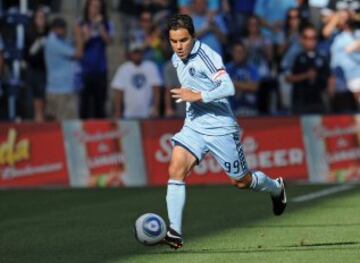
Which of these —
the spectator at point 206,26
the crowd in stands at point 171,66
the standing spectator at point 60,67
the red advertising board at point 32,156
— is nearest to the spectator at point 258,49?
the crowd in stands at point 171,66

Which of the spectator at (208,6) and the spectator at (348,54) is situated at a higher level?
the spectator at (208,6)

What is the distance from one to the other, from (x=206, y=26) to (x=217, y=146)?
8.29 m

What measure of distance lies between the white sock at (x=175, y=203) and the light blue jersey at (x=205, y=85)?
606mm

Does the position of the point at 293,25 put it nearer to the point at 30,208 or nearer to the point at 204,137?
the point at 30,208

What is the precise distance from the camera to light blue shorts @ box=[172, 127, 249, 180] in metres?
9.75

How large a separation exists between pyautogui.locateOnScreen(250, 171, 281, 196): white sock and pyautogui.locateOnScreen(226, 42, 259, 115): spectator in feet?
24.9

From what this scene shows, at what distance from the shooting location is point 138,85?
1848 centimetres

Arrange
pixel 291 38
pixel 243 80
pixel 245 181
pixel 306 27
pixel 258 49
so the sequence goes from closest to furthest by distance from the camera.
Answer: pixel 245 181
pixel 243 80
pixel 306 27
pixel 258 49
pixel 291 38

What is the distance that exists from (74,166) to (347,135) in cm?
433

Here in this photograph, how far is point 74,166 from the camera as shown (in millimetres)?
18109

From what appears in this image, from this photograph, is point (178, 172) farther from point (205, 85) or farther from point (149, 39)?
point (149, 39)

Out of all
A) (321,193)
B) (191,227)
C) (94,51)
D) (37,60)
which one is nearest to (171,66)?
(94,51)

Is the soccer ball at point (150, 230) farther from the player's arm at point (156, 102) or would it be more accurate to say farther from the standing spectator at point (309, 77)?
the standing spectator at point (309, 77)

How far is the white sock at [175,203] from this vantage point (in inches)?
366
